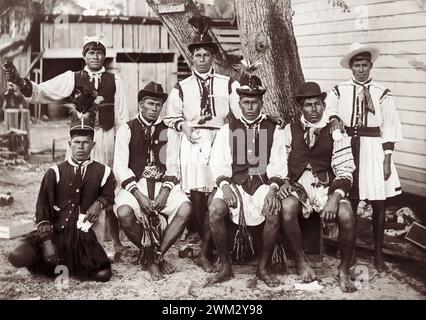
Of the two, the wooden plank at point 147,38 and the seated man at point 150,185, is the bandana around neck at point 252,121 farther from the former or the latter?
the wooden plank at point 147,38

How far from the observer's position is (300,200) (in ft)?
13.3

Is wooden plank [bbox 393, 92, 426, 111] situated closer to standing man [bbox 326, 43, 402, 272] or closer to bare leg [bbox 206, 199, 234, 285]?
standing man [bbox 326, 43, 402, 272]

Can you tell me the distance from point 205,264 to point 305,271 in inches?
32.4

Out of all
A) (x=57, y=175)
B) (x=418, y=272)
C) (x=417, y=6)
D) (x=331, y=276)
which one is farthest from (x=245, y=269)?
(x=417, y=6)

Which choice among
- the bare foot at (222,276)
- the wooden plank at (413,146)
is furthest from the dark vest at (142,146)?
the wooden plank at (413,146)

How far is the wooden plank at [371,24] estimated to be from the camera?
4.69m

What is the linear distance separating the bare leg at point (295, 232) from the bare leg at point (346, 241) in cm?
24

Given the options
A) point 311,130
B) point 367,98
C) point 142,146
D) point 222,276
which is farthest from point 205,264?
point 367,98

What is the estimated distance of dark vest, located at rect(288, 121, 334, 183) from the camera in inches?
160

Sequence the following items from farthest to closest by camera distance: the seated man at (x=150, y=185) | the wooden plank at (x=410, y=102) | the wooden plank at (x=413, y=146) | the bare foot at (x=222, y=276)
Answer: the wooden plank at (x=413, y=146) → the wooden plank at (x=410, y=102) → the seated man at (x=150, y=185) → the bare foot at (x=222, y=276)

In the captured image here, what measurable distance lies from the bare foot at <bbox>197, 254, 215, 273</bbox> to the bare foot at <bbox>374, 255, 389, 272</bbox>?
1.36m

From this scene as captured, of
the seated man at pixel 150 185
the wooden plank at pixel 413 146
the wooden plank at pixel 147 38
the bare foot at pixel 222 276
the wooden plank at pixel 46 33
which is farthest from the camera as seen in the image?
the wooden plank at pixel 147 38
